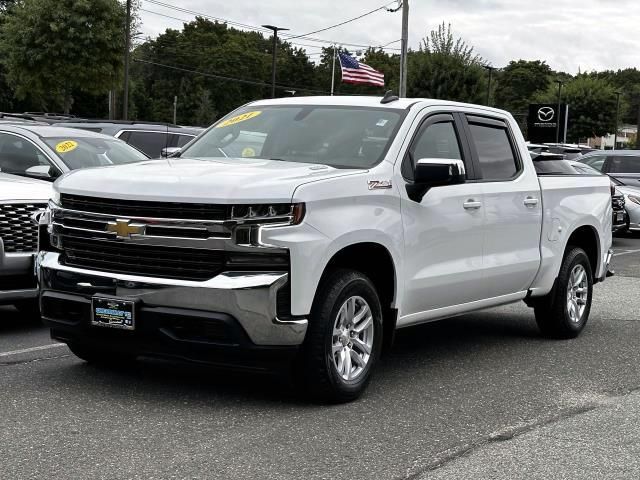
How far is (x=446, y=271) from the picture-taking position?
672cm

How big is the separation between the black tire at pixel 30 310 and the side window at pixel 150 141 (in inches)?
296

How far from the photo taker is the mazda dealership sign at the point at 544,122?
45.0 metres

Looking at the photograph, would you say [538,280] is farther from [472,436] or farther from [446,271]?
[472,436]

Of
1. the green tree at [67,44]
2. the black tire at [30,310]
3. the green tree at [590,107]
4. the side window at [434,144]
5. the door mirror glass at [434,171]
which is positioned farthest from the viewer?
the green tree at [590,107]

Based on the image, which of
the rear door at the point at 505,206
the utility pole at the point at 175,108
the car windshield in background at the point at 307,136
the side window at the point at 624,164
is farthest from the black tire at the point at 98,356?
the utility pole at the point at 175,108

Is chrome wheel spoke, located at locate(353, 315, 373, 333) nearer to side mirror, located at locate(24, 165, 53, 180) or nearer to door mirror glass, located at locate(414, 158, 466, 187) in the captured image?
door mirror glass, located at locate(414, 158, 466, 187)

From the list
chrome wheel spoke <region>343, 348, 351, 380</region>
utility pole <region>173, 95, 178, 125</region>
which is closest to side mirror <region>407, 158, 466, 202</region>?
chrome wheel spoke <region>343, 348, 351, 380</region>

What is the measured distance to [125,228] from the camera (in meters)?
5.61

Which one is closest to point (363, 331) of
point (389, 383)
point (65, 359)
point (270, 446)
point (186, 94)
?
point (389, 383)

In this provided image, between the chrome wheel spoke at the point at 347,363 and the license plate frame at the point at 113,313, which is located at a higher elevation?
the license plate frame at the point at 113,313

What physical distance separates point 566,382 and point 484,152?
1796mm

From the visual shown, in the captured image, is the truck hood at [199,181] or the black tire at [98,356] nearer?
the truck hood at [199,181]

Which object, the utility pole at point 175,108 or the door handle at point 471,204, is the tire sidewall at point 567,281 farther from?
the utility pole at point 175,108

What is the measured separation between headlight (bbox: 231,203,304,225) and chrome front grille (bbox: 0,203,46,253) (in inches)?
124
